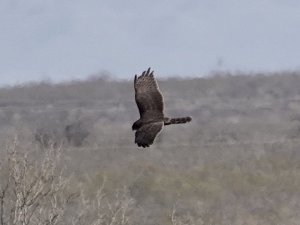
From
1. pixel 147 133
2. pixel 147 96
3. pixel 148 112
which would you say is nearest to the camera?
pixel 147 133

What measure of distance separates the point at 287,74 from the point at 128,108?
12.0 metres

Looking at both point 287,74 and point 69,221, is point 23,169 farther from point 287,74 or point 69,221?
point 287,74

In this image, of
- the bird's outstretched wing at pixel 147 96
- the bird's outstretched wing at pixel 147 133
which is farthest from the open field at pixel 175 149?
the bird's outstretched wing at pixel 147 133

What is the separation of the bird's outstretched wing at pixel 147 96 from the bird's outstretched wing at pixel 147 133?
1.04 feet

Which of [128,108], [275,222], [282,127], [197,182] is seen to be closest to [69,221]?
[275,222]

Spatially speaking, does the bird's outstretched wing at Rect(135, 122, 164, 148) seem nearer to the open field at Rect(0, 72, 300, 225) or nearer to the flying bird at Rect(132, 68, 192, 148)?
the flying bird at Rect(132, 68, 192, 148)

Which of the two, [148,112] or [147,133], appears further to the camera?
[148,112]

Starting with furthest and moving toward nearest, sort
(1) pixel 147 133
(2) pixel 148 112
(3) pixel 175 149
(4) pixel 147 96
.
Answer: (3) pixel 175 149 < (4) pixel 147 96 < (2) pixel 148 112 < (1) pixel 147 133

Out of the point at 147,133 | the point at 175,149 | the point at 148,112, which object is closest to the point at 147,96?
the point at 148,112

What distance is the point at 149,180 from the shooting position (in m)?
40.2

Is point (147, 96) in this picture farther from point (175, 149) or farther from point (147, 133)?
point (175, 149)

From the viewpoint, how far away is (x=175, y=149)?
152 ft

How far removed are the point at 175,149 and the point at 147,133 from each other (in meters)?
31.9

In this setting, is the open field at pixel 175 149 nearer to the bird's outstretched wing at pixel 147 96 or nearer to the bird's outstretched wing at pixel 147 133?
the bird's outstretched wing at pixel 147 96
